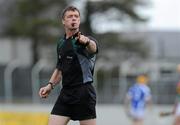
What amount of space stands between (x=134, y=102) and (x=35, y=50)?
3058 cm

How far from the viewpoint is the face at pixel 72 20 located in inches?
316

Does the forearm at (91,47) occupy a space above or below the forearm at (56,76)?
above

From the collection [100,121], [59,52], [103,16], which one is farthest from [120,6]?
[59,52]

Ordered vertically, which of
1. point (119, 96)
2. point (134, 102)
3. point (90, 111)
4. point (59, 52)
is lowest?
point (119, 96)

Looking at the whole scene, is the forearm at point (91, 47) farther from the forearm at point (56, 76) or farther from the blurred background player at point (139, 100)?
the blurred background player at point (139, 100)

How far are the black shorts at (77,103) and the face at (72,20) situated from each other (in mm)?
714

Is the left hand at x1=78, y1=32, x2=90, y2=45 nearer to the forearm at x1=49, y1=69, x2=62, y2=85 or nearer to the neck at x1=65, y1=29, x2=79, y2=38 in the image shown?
the neck at x1=65, y1=29, x2=79, y2=38

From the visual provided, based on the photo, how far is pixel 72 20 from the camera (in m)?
8.01

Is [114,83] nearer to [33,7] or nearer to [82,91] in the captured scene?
[33,7]

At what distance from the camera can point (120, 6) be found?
4809 centimetres

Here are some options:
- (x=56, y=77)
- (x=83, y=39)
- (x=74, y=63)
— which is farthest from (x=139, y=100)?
(x=83, y=39)

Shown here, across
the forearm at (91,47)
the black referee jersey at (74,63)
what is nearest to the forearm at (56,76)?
the black referee jersey at (74,63)

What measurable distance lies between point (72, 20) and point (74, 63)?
535mm

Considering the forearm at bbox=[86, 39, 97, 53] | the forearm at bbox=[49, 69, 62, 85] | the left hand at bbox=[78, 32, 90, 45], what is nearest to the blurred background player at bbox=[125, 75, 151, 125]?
the forearm at bbox=[49, 69, 62, 85]
